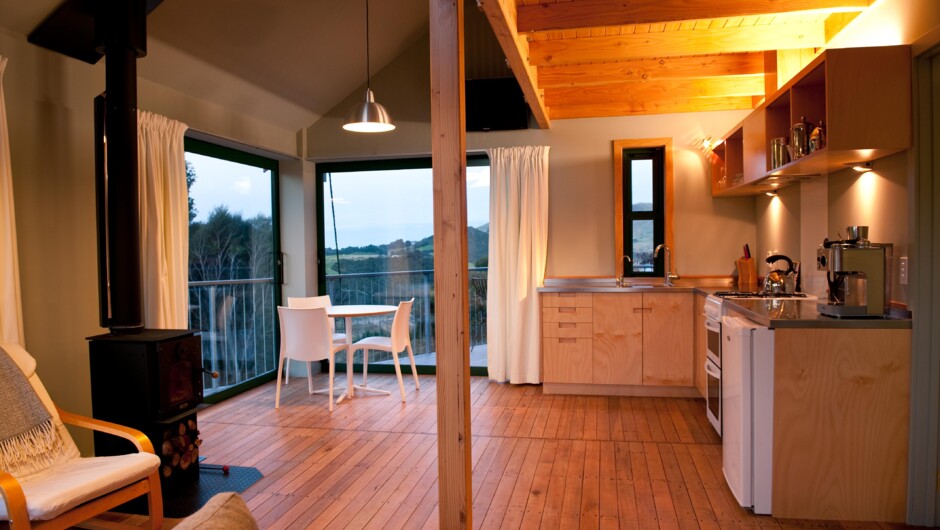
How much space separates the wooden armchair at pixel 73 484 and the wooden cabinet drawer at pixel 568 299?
3205 mm

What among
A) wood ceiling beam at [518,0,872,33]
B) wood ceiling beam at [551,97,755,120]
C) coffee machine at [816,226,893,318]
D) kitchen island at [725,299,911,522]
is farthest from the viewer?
wood ceiling beam at [551,97,755,120]

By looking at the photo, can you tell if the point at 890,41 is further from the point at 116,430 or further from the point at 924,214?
the point at 116,430

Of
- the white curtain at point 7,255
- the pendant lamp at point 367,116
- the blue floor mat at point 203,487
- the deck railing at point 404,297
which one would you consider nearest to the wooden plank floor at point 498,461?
the blue floor mat at point 203,487

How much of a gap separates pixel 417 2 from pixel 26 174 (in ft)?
11.1

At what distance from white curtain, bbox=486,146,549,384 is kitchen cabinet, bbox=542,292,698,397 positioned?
446mm

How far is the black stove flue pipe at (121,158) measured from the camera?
127 inches

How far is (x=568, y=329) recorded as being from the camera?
5.21 m

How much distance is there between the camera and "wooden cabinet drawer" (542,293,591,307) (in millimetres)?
5164

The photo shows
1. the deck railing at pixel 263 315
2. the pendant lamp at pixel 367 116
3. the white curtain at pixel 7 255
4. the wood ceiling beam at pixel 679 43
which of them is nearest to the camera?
the white curtain at pixel 7 255

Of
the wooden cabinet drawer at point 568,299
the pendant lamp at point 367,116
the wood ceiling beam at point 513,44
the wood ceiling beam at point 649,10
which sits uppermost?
the wood ceiling beam at point 649,10

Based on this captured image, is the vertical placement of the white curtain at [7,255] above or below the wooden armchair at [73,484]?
above

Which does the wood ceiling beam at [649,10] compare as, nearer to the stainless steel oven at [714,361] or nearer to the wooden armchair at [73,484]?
the stainless steel oven at [714,361]

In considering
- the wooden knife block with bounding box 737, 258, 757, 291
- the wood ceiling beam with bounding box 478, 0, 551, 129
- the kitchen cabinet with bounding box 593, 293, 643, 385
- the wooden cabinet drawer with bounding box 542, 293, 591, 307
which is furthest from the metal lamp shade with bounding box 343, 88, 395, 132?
the wooden knife block with bounding box 737, 258, 757, 291

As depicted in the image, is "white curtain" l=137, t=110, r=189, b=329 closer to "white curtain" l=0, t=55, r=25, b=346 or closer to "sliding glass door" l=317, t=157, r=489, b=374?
"white curtain" l=0, t=55, r=25, b=346
